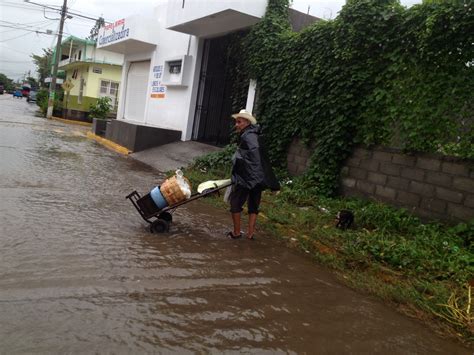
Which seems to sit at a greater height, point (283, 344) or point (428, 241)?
point (428, 241)

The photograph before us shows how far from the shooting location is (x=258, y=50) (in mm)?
10805

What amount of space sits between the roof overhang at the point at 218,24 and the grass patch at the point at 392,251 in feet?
19.2

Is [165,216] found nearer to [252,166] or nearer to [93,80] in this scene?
[252,166]

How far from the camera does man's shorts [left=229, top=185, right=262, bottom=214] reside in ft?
18.4

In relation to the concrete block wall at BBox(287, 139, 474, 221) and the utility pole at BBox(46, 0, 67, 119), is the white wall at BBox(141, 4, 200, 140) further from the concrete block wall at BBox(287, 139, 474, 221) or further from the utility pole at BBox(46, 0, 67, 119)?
the utility pole at BBox(46, 0, 67, 119)

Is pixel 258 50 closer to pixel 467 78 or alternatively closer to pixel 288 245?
pixel 467 78

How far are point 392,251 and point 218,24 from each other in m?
9.37

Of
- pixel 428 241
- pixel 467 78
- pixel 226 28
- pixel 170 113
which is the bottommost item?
pixel 428 241

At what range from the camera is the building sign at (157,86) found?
16109mm

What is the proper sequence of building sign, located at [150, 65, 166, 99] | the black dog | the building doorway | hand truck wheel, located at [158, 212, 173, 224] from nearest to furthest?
hand truck wheel, located at [158, 212, 173, 224] → the black dog → the building doorway → building sign, located at [150, 65, 166, 99]

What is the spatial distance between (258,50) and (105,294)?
866 centimetres

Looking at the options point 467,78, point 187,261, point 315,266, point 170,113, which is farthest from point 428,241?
point 170,113

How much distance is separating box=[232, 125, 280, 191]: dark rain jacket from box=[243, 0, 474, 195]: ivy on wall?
8.75 feet

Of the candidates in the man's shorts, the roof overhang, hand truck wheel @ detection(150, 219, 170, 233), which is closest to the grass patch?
the man's shorts
